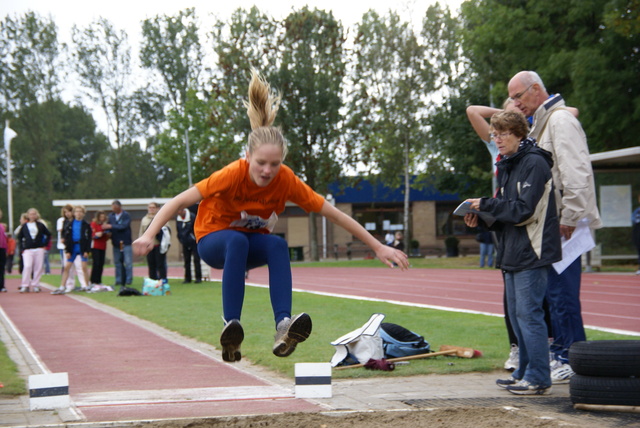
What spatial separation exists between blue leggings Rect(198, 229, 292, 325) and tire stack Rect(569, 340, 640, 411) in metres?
2.20

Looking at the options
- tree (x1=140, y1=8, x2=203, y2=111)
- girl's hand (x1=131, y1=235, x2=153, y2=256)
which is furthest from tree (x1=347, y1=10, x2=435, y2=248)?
girl's hand (x1=131, y1=235, x2=153, y2=256)

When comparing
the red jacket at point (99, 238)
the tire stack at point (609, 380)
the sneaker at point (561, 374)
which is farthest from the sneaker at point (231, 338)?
the red jacket at point (99, 238)

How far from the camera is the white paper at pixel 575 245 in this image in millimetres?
6656

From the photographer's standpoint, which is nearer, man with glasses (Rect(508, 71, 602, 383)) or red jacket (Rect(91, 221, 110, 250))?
man with glasses (Rect(508, 71, 602, 383))

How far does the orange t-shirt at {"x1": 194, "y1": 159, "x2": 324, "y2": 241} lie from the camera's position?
5332mm

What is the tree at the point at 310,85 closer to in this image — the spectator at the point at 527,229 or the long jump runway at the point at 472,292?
the long jump runway at the point at 472,292

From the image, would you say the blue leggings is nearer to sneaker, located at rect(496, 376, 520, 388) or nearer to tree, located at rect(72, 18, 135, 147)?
sneaker, located at rect(496, 376, 520, 388)

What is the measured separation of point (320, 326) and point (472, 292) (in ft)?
22.8

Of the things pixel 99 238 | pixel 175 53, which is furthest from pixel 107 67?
pixel 99 238

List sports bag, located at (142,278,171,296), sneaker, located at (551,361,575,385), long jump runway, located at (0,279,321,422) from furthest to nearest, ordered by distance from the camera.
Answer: sports bag, located at (142,278,171,296), sneaker, located at (551,361,575,385), long jump runway, located at (0,279,321,422)

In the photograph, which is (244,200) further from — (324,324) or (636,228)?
(636,228)

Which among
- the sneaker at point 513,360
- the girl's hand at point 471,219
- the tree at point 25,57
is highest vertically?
the tree at point 25,57

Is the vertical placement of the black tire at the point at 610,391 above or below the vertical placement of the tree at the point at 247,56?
below

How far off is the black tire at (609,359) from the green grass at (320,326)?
1685mm
